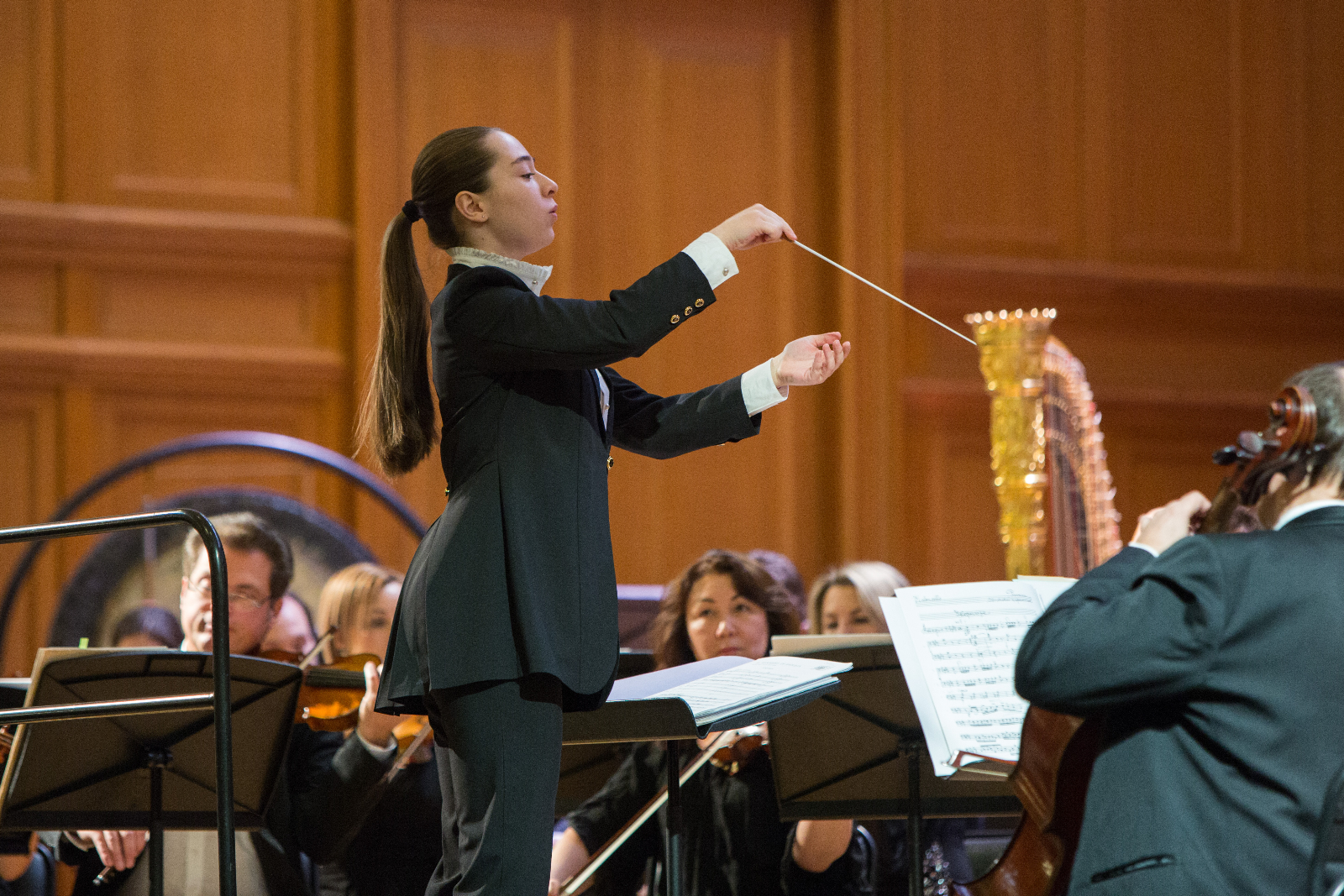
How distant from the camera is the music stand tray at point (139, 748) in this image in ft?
7.79

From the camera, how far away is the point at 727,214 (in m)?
4.83

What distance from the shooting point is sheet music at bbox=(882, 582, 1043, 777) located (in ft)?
6.86

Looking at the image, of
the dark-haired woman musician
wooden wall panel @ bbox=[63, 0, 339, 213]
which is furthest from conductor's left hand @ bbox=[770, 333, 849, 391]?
wooden wall panel @ bbox=[63, 0, 339, 213]

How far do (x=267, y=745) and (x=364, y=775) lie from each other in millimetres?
316

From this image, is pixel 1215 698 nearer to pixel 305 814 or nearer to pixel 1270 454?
pixel 1270 454

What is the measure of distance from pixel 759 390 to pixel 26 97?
316 cm

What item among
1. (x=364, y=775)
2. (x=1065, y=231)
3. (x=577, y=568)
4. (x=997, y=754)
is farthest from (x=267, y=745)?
(x=1065, y=231)

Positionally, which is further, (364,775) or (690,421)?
(364,775)

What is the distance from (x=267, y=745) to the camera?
95.6 inches

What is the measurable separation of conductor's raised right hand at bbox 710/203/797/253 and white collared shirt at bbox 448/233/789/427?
0.06ft

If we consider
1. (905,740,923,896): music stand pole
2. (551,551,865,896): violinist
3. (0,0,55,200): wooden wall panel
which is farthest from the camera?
(0,0,55,200): wooden wall panel

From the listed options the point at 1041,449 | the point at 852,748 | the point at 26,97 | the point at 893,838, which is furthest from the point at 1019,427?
the point at 26,97

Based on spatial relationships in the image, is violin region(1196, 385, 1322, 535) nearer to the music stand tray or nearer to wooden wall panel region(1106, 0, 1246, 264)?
the music stand tray

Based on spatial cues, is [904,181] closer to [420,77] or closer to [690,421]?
[420,77]
